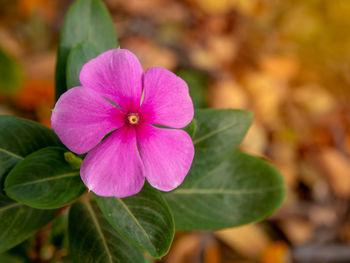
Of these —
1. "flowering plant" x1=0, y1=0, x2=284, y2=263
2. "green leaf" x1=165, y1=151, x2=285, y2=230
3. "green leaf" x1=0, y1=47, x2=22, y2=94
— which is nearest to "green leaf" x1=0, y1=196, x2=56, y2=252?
"flowering plant" x1=0, y1=0, x2=284, y2=263

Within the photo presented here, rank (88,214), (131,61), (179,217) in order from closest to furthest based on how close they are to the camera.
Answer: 1. (131,61)
2. (88,214)
3. (179,217)

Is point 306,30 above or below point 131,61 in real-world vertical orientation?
below

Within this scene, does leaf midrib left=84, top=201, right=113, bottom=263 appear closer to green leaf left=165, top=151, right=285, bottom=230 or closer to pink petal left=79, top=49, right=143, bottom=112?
green leaf left=165, top=151, right=285, bottom=230

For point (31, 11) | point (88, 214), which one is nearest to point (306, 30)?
point (31, 11)

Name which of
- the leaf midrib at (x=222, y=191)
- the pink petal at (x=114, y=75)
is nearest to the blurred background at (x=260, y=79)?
the leaf midrib at (x=222, y=191)

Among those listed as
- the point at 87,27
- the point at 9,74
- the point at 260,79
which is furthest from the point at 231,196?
the point at 260,79

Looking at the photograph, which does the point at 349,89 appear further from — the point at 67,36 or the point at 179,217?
the point at 67,36
